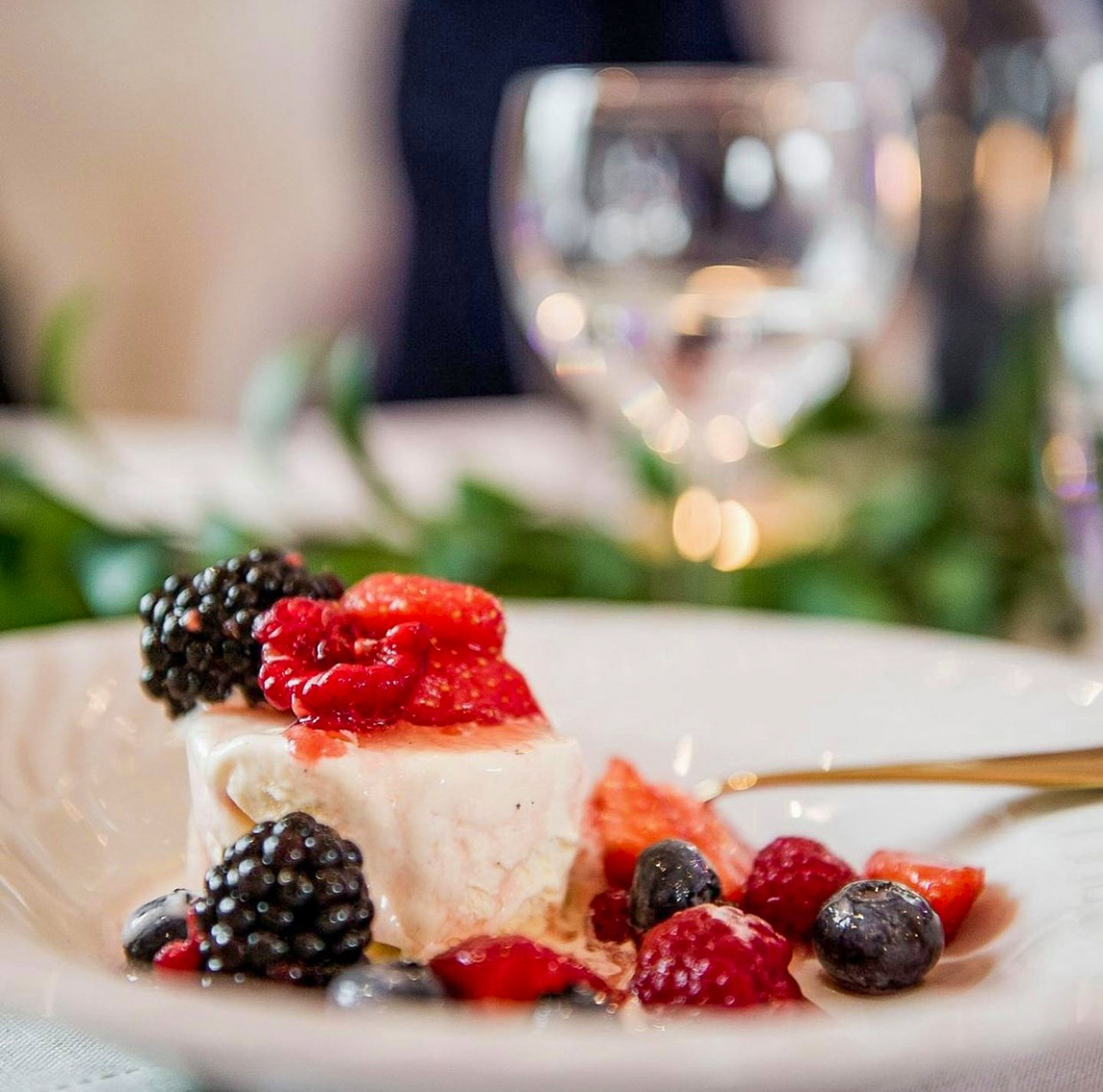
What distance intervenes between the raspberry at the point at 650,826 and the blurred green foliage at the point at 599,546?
1.58ft

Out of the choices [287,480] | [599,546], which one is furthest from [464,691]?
[287,480]

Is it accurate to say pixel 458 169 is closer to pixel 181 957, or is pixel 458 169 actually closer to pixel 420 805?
pixel 420 805

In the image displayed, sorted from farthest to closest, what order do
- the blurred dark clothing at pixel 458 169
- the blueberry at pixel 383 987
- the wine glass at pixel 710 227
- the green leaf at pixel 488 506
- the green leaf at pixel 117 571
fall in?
1. the blurred dark clothing at pixel 458 169
2. the green leaf at pixel 488 506
3. the wine glass at pixel 710 227
4. the green leaf at pixel 117 571
5. the blueberry at pixel 383 987

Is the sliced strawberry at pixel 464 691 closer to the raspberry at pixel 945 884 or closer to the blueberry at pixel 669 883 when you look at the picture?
the blueberry at pixel 669 883

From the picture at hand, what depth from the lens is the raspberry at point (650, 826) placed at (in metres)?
1.13

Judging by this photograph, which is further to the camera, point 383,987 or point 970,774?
point 970,774

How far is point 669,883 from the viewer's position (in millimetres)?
1022

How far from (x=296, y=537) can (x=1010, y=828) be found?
3.03ft

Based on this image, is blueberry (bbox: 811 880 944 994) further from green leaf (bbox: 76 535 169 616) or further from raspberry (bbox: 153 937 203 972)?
green leaf (bbox: 76 535 169 616)

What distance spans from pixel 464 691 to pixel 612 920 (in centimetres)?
21

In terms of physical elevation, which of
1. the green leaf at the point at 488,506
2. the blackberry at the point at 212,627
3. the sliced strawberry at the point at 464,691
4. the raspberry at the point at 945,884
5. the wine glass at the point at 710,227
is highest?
the wine glass at the point at 710,227

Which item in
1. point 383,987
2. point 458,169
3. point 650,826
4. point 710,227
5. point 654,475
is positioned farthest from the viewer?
point 458,169

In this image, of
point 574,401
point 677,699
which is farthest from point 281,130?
point 677,699

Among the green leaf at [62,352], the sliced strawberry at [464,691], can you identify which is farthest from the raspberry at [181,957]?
the green leaf at [62,352]
